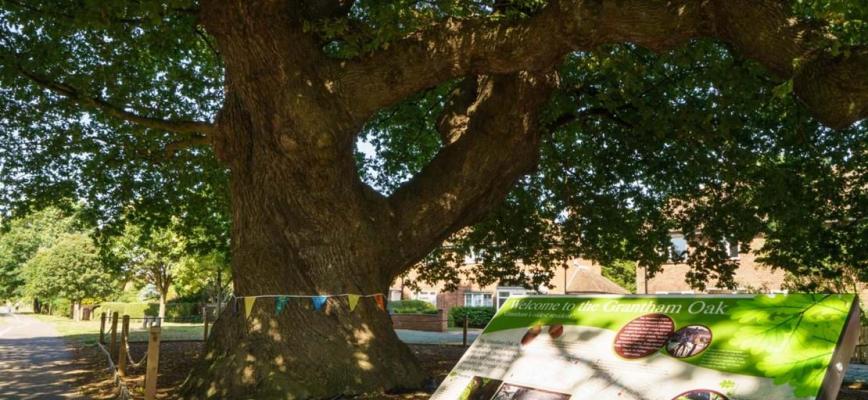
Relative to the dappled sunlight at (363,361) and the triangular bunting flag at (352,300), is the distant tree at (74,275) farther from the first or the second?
the dappled sunlight at (363,361)

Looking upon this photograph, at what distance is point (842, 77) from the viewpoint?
19.5 feet

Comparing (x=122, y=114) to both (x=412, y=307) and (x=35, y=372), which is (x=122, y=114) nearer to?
(x=35, y=372)

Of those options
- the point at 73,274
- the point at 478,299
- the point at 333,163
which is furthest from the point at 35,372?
the point at 73,274

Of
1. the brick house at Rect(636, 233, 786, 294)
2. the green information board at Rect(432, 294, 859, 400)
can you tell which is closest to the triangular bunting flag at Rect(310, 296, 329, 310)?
the green information board at Rect(432, 294, 859, 400)

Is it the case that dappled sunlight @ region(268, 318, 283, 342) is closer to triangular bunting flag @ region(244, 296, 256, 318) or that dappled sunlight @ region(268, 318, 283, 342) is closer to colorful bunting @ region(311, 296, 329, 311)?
triangular bunting flag @ region(244, 296, 256, 318)

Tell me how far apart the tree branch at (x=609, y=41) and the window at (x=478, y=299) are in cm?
3363

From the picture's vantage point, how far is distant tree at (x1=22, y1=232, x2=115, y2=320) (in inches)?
2036

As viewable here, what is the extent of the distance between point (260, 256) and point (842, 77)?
7210 mm

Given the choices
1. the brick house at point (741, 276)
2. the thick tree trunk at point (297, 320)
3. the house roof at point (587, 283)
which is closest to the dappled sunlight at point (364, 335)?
the thick tree trunk at point (297, 320)

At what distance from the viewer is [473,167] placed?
9.98 meters

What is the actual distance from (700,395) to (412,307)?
117 feet

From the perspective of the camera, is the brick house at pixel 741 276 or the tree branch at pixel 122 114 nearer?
the tree branch at pixel 122 114

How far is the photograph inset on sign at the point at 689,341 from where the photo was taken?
3494 mm

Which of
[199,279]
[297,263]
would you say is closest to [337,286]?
[297,263]
